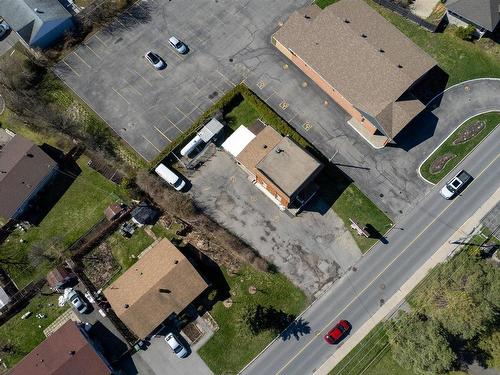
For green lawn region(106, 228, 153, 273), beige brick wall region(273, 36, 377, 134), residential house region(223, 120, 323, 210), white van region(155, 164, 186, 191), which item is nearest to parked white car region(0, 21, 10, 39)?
white van region(155, 164, 186, 191)

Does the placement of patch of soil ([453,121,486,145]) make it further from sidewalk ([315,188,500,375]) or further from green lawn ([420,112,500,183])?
sidewalk ([315,188,500,375])

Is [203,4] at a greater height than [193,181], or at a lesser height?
greater

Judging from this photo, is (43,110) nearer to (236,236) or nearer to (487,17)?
(236,236)

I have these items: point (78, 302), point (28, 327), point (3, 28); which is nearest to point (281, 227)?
point (78, 302)

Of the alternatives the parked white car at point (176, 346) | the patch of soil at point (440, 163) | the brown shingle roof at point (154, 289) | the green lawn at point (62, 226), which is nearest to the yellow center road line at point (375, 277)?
the patch of soil at point (440, 163)

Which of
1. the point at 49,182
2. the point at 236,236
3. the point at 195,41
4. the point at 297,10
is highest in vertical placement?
the point at 297,10

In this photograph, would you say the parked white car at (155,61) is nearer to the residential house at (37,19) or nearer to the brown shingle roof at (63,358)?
the residential house at (37,19)

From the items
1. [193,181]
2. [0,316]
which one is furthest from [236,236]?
[0,316]
